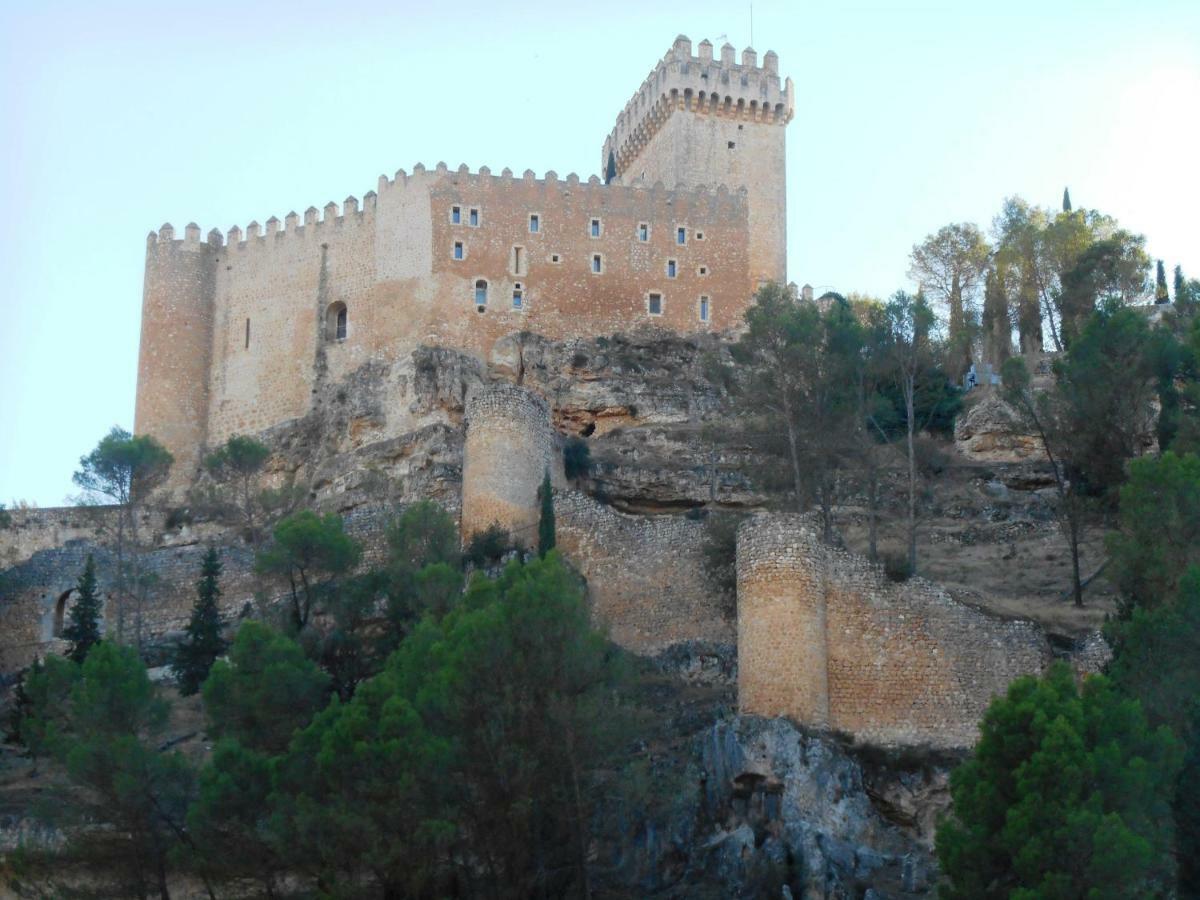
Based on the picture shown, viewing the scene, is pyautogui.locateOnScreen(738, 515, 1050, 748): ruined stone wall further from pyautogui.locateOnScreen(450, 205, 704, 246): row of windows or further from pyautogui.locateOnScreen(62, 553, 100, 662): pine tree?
pyautogui.locateOnScreen(450, 205, 704, 246): row of windows

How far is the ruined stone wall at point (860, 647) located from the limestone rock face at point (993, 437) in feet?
44.3

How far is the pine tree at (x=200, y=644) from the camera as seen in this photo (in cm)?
3397

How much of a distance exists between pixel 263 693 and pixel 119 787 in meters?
2.30

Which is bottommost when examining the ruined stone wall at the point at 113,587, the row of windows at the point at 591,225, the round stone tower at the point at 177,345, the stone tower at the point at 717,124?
the ruined stone wall at the point at 113,587

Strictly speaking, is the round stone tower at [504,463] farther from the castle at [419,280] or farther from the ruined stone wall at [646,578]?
the castle at [419,280]

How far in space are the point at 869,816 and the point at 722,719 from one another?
8.06ft

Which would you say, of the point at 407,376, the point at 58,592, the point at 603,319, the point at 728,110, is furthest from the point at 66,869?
the point at 728,110

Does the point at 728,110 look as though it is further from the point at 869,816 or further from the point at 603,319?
the point at 869,816

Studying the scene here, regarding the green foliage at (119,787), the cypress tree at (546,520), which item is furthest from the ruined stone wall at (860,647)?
the green foliage at (119,787)

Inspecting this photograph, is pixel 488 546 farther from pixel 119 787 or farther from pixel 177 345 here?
pixel 177 345

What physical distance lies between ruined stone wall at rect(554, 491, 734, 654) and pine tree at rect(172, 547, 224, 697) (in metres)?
6.09

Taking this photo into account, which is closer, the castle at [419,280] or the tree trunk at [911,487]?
the tree trunk at [911,487]

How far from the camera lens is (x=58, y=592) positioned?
38.7 meters

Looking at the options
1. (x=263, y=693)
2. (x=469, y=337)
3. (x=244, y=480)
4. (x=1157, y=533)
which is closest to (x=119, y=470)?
(x=244, y=480)
